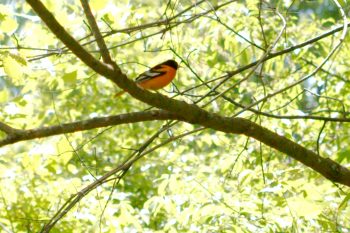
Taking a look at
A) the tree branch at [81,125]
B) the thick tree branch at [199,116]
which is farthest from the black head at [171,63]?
the tree branch at [81,125]

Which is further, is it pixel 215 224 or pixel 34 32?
pixel 215 224

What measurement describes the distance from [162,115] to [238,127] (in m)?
0.41

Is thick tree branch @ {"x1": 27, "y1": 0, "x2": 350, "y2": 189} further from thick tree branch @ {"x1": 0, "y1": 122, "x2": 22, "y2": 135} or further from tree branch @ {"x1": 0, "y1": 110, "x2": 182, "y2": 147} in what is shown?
thick tree branch @ {"x1": 0, "y1": 122, "x2": 22, "y2": 135}

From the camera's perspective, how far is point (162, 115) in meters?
2.43

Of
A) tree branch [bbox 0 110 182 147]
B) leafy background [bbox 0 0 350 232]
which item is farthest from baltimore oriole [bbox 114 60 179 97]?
tree branch [bbox 0 110 182 147]

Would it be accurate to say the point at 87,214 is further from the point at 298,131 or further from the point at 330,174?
the point at 298,131

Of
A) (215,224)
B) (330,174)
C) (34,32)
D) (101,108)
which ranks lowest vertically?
(330,174)

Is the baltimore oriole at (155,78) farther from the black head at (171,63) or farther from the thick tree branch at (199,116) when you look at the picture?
the thick tree branch at (199,116)

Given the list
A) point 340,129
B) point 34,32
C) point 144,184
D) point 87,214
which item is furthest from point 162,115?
point 144,184

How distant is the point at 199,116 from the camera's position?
2.46 meters

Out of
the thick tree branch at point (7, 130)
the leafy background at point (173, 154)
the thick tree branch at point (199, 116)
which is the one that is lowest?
the thick tree branch at point (7, 130)

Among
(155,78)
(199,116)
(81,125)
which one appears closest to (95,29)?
(81,125)

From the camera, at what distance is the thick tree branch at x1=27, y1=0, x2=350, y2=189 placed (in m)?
1.88

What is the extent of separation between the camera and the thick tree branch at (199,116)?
6.17 ft
